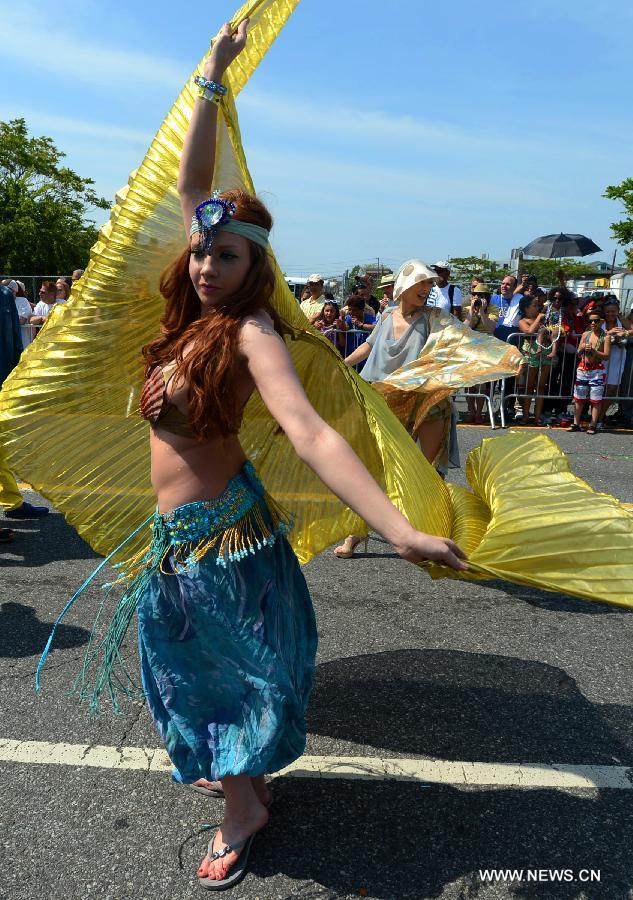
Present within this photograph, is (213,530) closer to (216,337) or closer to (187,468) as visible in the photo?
(187,468)

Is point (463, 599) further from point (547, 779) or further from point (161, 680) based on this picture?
point (161, 680)

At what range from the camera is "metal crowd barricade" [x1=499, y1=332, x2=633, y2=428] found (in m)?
9.76

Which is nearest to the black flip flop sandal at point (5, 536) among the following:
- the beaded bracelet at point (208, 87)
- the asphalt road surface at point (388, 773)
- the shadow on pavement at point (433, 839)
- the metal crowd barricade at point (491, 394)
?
the asphalt road surface at point (388, 773)

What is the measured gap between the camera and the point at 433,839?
2287 millimetres

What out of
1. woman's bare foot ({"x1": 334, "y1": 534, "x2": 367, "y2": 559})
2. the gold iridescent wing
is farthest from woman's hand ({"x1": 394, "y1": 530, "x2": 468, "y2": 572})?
woman's bare foot ({"x1": 334, "y1": 534, "x2": 367, "y2": 559})

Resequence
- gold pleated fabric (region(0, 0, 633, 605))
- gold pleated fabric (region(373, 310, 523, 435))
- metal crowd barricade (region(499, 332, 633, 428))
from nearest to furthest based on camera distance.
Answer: gold pleated fabric (region(0, 0, 633, 605)) → gold pleated fabric (region(373, 310, 523, 435)) → metal crowd barricade (region(499, 332, 633, 428))

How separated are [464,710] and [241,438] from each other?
1401 mm

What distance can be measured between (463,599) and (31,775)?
241cm

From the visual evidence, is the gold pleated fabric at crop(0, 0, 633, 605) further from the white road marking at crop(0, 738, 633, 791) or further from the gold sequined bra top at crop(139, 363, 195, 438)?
the white road marking at crop(0, 738, 633, 791)

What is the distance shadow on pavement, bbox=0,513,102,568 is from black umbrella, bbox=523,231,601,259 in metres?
11.6

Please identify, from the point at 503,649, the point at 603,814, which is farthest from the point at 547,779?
the point at 503,649

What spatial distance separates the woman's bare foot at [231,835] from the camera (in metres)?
2.12

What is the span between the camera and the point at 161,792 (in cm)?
250

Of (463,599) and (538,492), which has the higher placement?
(538,492)
